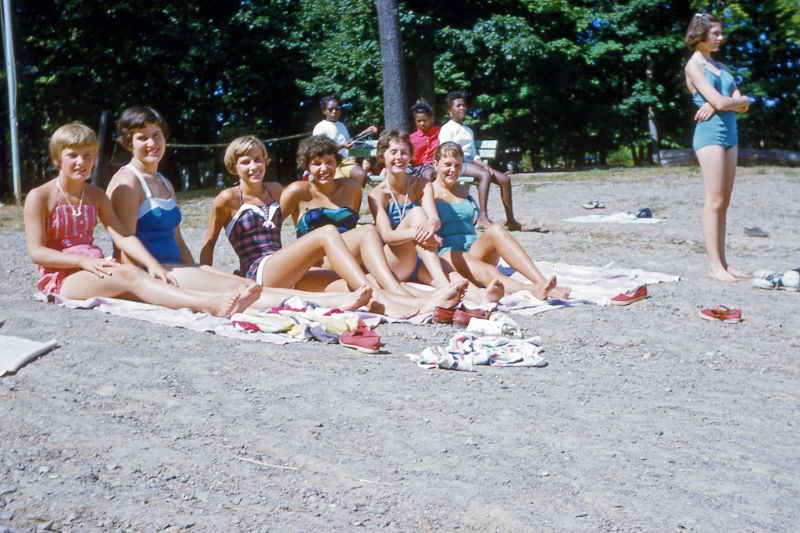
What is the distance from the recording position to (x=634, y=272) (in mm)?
7539

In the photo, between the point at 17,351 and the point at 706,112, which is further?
the point at 706,112

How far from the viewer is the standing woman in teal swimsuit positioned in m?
7.27

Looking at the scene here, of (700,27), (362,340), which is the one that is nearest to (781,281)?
(700,27)

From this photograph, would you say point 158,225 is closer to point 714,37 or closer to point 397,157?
point 397,157

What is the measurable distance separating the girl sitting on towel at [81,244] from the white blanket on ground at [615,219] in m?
6.03

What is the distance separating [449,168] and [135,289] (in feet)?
7.70

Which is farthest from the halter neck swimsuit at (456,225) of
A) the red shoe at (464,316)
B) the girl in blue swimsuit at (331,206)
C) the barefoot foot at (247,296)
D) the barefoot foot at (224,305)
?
the barefoot foot at (224,305)

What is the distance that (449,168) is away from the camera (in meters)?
6.83

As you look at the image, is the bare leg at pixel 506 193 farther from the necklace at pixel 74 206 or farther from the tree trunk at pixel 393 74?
the necklace at pixel 74 206

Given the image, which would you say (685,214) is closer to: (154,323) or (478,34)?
(154,323)

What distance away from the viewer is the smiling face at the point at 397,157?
663 centimetres

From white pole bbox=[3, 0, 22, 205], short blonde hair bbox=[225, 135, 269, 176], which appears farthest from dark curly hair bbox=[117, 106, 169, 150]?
white pole bbox=[3, 0, 22, 205]

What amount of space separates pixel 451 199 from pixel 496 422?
129 inches

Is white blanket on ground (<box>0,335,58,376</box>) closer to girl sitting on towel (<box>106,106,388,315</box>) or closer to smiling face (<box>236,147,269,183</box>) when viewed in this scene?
girl sitting on towel (<box>106,106,388,315</box>)
